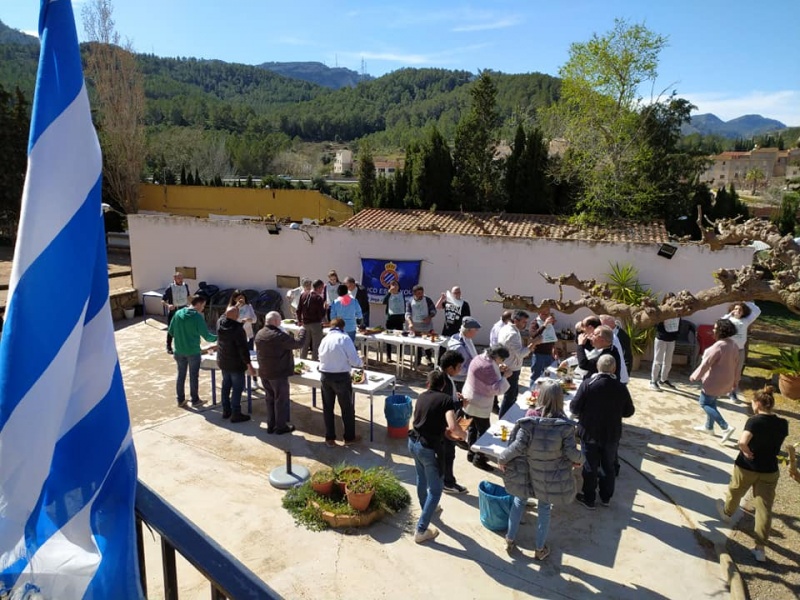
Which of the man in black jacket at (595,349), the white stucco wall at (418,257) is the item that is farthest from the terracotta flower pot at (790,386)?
the man in black jacket at (595,349)

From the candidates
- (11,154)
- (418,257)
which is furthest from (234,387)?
(11,154)

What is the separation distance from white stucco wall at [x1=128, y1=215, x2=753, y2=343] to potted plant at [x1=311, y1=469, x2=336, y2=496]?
7.27 metres

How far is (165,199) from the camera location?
98.9ft

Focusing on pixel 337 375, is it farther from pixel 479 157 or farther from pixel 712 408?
pixel 479 157

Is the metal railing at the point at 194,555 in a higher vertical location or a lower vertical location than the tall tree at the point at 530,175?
lower

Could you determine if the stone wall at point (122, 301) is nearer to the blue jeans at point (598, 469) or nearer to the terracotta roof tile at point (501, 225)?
the terracotta roof tile at point (501, 225)

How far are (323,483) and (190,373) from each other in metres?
3.58

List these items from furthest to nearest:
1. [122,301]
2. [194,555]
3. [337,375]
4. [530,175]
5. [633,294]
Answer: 1. [530,175]
2. [122,301]
3. [633,294]
4. [337,375]
5. [194,555]

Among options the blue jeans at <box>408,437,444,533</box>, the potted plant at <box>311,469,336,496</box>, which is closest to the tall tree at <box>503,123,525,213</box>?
the potted plant at <box>311,469,336,496</box>

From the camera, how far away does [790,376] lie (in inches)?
388

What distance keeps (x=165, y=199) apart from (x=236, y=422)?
82.5 feet

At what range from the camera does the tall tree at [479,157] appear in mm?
23672

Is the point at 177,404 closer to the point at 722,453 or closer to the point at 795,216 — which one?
the point at 722,453

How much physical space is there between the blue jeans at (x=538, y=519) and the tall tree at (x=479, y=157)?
63.3 feet
